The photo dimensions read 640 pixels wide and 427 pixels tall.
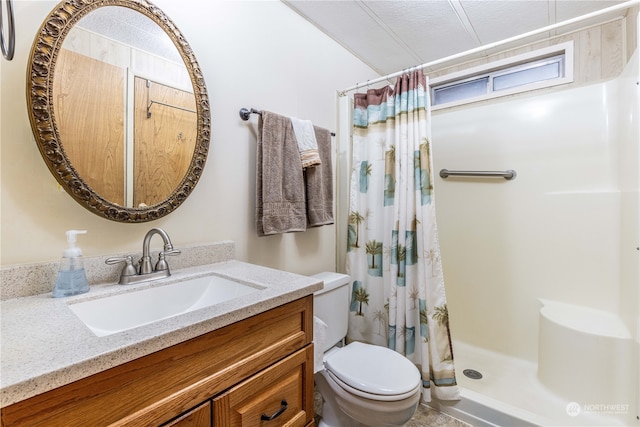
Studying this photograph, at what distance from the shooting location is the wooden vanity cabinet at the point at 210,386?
1.63ft

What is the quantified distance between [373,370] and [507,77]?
2178 mm

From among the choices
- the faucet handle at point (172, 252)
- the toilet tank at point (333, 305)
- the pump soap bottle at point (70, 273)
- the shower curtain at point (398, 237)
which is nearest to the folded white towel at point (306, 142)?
the shower curtain at point (398, 237)

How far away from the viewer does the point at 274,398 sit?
82 cm

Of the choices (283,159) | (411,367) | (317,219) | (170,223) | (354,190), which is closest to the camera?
(170,223)

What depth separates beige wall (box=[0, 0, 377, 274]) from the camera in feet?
2.66

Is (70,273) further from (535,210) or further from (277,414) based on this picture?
(535,210)

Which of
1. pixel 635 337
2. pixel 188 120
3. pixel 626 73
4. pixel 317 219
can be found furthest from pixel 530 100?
pixel 188 120

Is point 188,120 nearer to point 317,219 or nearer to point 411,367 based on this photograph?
point 317,219

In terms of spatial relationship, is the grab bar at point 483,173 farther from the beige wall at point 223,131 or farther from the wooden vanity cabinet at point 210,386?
the wooden vanity cabinet at point 210,386

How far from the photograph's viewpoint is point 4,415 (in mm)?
423

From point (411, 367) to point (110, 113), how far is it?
151 cm

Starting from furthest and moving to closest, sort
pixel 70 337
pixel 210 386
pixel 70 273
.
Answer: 1. pixel 70 273
2. pixel 210 386
3. pixel 70 337

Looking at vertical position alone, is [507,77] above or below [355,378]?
above

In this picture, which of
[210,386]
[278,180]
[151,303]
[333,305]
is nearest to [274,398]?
[210,386]
